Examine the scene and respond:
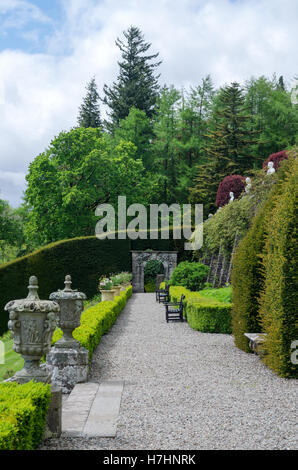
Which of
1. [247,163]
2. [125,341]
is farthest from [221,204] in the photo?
[125,341]

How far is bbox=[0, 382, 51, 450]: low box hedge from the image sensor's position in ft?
9.35

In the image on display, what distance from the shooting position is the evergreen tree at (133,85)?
36.5m

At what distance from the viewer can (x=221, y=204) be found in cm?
2655

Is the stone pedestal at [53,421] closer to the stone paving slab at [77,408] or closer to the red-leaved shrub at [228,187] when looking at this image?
the stone paving slab at [77,408]

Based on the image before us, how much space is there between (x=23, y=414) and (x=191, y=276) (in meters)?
13.4

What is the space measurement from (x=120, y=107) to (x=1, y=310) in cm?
2262

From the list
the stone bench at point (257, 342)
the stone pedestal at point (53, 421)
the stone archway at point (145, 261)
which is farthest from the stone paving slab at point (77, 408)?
the stone archway at point (145, 261)

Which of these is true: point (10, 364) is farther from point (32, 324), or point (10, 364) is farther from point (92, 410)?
point (32, 324)

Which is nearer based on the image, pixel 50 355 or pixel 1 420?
pixel 1 420

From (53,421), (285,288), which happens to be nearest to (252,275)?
(285,288)

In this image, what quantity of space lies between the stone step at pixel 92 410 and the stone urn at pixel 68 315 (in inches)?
24.6

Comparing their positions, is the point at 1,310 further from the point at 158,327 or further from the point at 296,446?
the point at 296,446

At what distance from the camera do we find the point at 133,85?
36.5 meters

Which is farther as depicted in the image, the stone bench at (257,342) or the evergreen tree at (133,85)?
the evergreen tree at (133,85)
